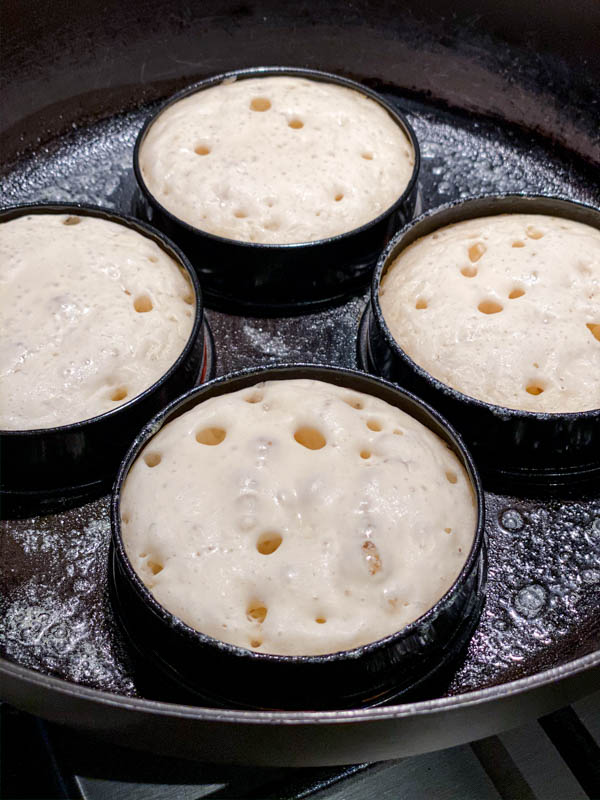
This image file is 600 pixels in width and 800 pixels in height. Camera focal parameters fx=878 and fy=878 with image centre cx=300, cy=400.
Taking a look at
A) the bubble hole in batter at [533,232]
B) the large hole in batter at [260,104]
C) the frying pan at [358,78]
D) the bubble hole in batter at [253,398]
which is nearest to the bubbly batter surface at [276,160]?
the large hole in batter at [260,104]

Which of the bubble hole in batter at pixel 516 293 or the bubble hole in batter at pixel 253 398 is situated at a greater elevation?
the bubble hole in batter at pixel 516 293

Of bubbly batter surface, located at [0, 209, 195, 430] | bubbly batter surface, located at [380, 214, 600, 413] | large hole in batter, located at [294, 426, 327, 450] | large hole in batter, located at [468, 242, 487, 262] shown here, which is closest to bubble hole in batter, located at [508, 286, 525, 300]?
bubbly batter surface, located at [380, 214, 600, 413]

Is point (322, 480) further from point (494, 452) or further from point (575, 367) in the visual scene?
point (575, 367)

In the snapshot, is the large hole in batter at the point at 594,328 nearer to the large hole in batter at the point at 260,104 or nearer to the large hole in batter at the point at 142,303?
the large hole in batter at the point at 142,303

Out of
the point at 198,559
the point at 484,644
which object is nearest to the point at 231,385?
the point at 198,559

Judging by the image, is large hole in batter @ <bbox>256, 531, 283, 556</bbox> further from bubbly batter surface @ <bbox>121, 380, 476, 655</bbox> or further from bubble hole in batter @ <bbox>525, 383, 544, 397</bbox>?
bubble hole in batter @ <bbox>525, 383, 544, 397</bbox>

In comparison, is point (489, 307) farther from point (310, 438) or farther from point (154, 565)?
point (154, 565)
